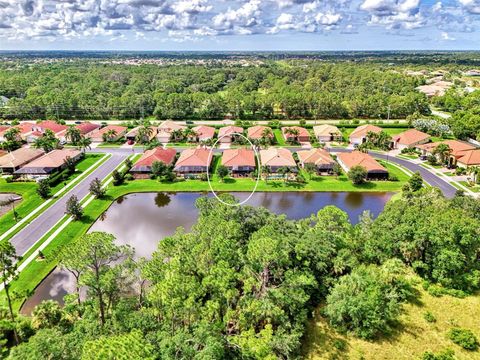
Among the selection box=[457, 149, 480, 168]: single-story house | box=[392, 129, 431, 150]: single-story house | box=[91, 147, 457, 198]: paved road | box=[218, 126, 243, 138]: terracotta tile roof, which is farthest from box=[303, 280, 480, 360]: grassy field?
box=[218, 126, 243, 138]: terracotta tile roof

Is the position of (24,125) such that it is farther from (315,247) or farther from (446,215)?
(446,215)

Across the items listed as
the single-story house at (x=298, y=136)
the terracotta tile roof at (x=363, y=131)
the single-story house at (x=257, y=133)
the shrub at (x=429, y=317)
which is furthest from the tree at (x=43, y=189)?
the terracotta tile roof at (x=363, y=131)

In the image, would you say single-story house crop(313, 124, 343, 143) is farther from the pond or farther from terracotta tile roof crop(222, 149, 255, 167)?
the pond

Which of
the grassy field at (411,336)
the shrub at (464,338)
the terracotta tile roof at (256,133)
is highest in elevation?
the shrub at (464,338)

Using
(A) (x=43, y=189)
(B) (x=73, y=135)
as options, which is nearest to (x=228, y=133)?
(B) (x=73, y=135)

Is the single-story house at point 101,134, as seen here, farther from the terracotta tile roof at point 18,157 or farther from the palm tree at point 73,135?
the terracotta tile roof at point 18,157

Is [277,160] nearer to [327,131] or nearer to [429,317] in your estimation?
[327,131]
